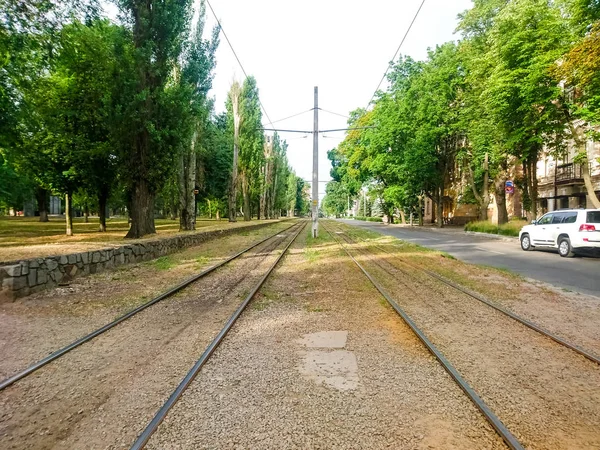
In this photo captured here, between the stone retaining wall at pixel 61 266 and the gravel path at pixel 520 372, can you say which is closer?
the gravel path at pixel 520 372

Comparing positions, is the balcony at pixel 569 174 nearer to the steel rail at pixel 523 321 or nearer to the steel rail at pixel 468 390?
the steel rail at pixel 523 321

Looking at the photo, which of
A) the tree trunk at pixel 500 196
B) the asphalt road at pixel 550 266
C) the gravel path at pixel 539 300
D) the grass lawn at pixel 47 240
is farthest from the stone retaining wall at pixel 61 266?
the tree trunk at pixel 500 196

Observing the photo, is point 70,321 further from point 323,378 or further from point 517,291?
point 517,291

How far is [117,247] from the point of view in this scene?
10.9 metres

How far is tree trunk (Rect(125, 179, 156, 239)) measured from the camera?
16219 millimetres

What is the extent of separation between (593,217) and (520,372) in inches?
472

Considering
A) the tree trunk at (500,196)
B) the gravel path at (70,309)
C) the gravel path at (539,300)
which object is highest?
the tree trunk at (500,196)

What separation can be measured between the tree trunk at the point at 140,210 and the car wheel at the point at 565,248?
16351 mm

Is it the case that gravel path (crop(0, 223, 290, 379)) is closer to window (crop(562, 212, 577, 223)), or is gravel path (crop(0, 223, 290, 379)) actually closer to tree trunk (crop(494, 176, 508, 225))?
window (crop(562, 212, 577, 223))

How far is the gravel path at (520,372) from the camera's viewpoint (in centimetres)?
282

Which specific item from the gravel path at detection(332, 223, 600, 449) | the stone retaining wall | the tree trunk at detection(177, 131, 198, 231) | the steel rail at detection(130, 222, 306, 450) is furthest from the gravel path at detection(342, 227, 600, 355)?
the tree trunk at detection(177, 131, 198, 231)

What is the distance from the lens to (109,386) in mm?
3543

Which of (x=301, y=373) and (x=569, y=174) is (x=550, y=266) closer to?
(x=301, y=373)

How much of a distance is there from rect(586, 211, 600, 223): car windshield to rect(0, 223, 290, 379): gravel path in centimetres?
1277
